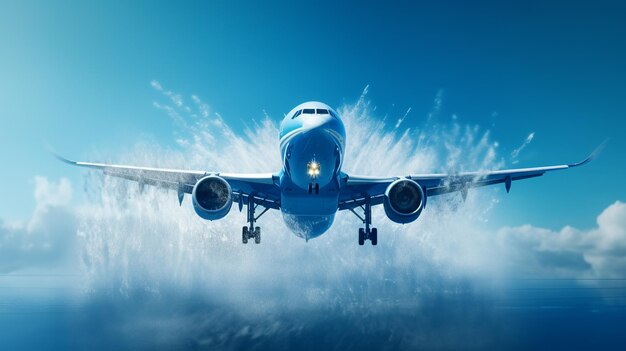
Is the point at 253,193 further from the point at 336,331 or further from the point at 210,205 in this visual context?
the point at 336,331

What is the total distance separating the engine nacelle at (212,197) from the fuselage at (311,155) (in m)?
3.23

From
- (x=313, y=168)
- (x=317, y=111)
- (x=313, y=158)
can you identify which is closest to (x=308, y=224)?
(x=313, y=168)

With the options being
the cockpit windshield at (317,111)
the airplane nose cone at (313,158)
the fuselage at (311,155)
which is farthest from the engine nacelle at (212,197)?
the cockpit windshield at (317,111)

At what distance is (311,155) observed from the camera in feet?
58.4

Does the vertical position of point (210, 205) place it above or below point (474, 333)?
above

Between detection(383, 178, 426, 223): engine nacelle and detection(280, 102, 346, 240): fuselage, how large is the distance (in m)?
3.08

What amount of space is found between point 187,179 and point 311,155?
33.8 ft

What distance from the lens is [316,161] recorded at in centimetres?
1814

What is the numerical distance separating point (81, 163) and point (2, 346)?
787ft

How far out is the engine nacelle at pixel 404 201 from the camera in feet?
71.4

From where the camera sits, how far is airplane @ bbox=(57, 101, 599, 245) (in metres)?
17.9

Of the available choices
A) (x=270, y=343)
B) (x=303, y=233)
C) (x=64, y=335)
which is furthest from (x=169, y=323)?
(x=303, y=233)

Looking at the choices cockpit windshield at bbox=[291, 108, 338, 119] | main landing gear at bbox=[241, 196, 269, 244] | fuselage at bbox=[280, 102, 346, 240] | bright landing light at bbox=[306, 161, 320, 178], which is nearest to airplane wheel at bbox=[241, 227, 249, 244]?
main landing gear at bbox=[241, 196, 269, 244]

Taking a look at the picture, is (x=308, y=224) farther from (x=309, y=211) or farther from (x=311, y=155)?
(x=311, y=155)
